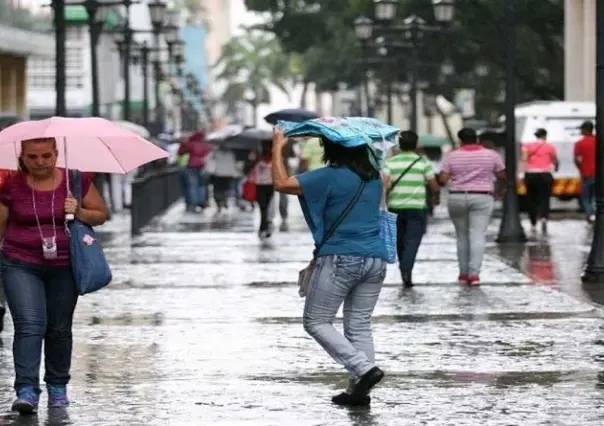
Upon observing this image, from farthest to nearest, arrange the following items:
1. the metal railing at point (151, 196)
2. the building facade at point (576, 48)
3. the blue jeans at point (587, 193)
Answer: the building facade at point (576, 48)
the blue jeans at point (587, 193)
the metal railing at point (151, 196)

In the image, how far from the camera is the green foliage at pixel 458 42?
54.1 metres

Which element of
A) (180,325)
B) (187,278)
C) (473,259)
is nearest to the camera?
(180,325)

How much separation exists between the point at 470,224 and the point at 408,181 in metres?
0.83

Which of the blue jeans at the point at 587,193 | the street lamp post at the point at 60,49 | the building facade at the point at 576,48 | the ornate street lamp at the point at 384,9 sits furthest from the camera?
the building facade at the point at 576,48

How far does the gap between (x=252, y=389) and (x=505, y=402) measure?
1560 millimetres

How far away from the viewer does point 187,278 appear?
69.0 feet

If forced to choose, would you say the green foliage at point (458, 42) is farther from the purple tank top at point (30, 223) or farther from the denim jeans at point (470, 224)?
the purple tank top at point (30, 223)

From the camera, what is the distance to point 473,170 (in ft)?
62.4

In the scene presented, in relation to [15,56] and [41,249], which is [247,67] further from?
[41,249]

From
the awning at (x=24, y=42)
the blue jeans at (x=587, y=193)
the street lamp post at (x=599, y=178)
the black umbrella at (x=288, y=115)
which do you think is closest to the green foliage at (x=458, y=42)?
the awning at (x=24, y=42)

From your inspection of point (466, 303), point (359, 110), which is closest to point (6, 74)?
point (359, 110)

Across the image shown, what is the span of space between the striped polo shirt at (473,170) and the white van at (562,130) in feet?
60.0

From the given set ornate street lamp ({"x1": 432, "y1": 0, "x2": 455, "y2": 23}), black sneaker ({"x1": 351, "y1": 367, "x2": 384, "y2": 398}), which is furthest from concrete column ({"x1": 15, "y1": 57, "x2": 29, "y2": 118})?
black sneaker ({"x1": 351, "y1": 367, "x2": 384, "y2": 398})

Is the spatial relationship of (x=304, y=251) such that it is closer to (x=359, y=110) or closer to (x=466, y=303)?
(x=466, y=303)
